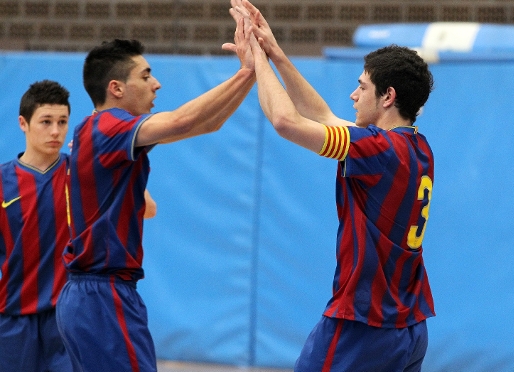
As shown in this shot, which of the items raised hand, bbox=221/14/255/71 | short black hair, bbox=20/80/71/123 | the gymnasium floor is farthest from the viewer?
the gymnasium floor

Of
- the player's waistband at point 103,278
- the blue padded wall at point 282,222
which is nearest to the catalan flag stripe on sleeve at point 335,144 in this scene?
the player's waistband at point 103,278

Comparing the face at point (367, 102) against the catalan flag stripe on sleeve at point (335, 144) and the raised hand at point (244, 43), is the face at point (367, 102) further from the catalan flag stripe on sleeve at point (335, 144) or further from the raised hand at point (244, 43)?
the raised hand at point (244, 43)

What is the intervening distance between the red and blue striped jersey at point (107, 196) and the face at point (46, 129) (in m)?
0.99

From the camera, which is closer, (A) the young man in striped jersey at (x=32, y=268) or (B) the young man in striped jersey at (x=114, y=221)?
(B) the young man in striped jersey at (x=114, y=221)

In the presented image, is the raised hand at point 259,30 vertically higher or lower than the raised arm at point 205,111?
higher

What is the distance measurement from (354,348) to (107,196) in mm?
1252

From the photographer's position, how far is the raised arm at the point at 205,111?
371 cm

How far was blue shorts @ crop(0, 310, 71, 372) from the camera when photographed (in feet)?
14.9

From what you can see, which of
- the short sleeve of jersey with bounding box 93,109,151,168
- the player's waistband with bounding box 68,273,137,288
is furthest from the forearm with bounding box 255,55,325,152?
the player's waistband with bounding box 68,273,137,288

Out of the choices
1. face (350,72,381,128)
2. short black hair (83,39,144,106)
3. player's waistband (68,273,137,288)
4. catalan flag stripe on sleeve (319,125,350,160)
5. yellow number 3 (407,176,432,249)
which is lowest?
player's waistband (68,273,137,288)

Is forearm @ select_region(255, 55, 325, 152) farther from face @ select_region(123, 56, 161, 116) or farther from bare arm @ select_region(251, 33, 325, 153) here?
face @ select_region(123, 56, 161, 116)

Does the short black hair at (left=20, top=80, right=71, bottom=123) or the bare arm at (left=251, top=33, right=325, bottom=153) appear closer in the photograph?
the bare arm at (left=251, top=33, right=325, bottom=153)

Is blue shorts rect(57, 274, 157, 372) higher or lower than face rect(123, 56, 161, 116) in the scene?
lower

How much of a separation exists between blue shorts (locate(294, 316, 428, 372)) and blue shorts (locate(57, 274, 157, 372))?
28.8 inches
